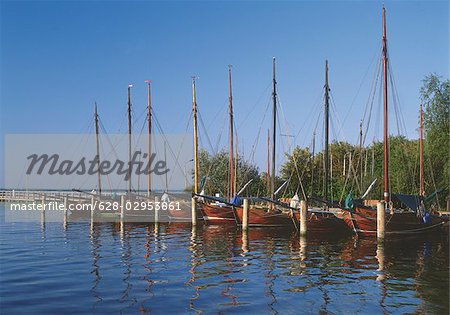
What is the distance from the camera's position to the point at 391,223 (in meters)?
29.8

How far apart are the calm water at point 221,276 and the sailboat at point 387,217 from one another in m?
1.43

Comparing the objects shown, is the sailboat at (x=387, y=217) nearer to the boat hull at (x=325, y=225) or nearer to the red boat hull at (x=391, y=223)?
the red boat hull at (x=391, y=223)

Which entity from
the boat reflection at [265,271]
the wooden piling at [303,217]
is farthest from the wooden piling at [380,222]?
the wooden piling at [303,217]

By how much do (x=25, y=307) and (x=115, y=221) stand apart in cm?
3426

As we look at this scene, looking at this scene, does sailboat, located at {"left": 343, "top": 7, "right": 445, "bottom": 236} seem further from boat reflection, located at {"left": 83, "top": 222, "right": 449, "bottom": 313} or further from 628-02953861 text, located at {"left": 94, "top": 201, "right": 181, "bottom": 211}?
628-02953861 text, located at {"left": 94, "top": 201, "right": 181, "bottom": 211}

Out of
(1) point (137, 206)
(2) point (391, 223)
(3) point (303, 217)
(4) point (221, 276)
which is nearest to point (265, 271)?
(4) point (221, 276)

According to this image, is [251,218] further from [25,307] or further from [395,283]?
[25,307]

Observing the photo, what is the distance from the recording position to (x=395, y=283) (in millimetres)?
16438

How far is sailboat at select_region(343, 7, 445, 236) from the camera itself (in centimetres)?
3002

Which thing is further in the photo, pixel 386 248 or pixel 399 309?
pixel 386 248

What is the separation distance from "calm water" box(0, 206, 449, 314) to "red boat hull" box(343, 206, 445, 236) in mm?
1186

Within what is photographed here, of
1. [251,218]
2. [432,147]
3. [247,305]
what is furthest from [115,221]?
[247,305]

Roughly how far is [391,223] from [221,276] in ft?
54.4

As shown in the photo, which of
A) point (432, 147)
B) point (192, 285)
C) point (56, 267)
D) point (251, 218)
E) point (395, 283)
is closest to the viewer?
point (192, 285)
